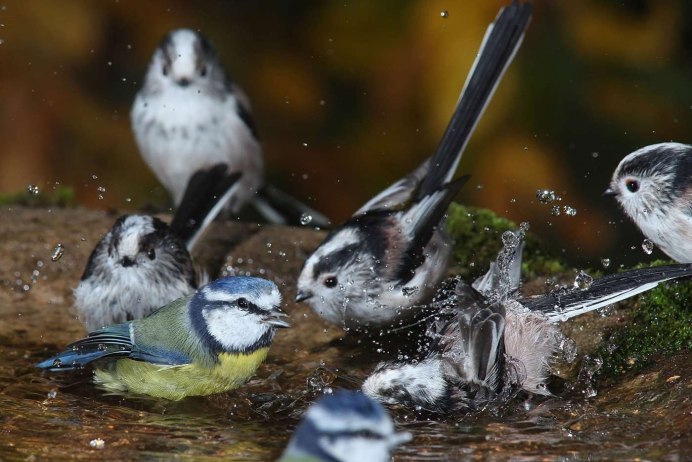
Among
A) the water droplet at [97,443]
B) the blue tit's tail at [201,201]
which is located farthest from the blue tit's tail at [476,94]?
the water droplet at [97,443]

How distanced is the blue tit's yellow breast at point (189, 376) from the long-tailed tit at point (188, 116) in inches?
67.5

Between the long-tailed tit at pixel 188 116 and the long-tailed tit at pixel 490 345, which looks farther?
the long-tailed tit at pixel 188 116

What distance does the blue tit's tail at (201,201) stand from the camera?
14.6 feet

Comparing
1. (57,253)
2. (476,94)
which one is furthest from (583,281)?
(57,253)

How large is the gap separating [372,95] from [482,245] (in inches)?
62.9

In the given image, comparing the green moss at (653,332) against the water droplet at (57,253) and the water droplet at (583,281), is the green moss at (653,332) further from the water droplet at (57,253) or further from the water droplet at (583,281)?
the water droplet at (57,253)

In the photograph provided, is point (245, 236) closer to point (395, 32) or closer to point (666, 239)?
point (395, 32)

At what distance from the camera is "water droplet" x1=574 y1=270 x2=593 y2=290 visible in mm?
3440

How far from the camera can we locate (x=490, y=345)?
3.12 m

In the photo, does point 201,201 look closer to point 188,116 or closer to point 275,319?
point 188,116

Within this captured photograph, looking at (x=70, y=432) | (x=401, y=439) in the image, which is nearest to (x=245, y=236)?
(x=70, y=432)

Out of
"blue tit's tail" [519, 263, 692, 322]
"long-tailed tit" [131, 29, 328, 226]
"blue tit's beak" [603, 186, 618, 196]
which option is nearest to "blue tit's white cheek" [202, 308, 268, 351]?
"blue tit's tail" [519, 263, 692, 322]

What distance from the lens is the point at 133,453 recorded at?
8.88 ft

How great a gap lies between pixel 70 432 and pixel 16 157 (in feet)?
11.7
